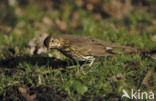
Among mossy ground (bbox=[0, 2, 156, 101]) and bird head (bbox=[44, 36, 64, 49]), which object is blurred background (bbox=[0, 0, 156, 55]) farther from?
bird head (bbox=[44, 36, 64, 49])

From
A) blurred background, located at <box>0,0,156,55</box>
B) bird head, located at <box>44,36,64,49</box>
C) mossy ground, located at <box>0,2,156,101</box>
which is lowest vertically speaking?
mossy ground, located at <box>0,2,156,101</box>

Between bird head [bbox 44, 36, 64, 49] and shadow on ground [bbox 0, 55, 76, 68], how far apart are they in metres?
0.38

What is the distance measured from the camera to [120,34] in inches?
220

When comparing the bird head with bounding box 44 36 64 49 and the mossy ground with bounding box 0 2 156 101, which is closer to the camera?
the mossy ground with bounding box 0 2 156 101

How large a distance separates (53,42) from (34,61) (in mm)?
743

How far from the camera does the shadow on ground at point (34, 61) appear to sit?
4457 millimetres

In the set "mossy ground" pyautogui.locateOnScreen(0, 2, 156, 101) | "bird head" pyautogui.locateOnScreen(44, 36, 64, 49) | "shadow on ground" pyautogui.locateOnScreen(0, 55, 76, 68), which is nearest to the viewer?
"mossy ground" pyautogui.locateOnScreen(0, 2, 156, 101)

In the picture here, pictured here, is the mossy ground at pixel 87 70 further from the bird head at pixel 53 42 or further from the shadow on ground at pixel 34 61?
the bird head at pixel 53 42

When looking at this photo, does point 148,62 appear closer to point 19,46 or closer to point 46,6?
point 19,46

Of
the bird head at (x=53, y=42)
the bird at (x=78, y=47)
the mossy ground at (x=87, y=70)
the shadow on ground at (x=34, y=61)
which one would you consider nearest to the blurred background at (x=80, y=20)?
the mossy ground at (x=87, y=70)

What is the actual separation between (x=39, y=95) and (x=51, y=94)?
0.17 meters

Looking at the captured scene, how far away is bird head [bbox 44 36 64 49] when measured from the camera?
13.3ft

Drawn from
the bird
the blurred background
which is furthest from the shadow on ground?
the blurred background

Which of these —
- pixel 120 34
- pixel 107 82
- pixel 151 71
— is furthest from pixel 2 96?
pixel 120 34
